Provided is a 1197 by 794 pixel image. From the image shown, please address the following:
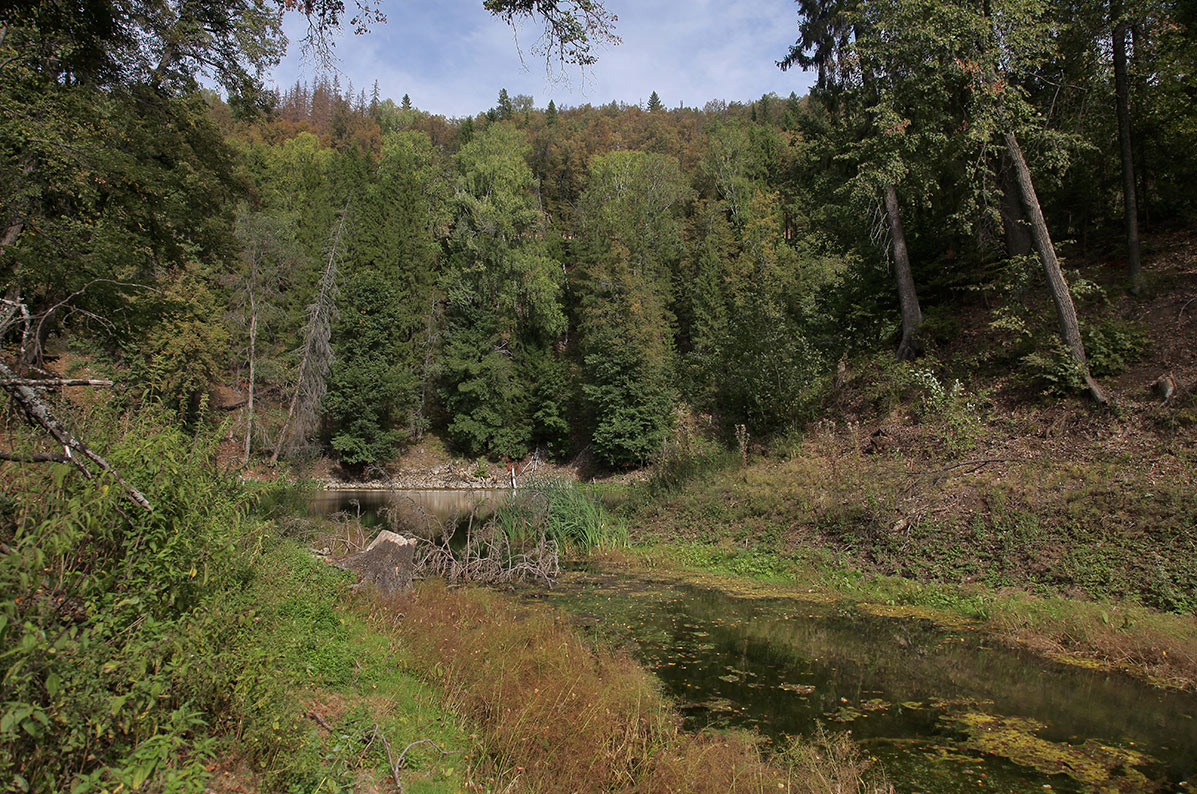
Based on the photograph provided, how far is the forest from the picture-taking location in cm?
364

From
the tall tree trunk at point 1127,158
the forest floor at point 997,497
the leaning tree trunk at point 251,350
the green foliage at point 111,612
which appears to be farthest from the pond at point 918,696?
the leaning tree trunk at point 251,350

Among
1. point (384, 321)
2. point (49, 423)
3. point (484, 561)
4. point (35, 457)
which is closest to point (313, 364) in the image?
point (384, 321)

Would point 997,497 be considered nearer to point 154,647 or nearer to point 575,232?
point 154,647

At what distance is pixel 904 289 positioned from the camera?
1891cm

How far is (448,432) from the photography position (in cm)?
4403

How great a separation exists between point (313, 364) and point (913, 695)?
112 ft

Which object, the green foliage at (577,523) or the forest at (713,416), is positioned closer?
the forest at (713,416)

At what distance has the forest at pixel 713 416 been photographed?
143 inches

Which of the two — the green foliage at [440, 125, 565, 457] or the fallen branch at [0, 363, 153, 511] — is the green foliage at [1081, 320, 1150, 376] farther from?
the green foliage at [440, 125, 565, 457]

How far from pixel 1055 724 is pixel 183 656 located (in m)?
7.66

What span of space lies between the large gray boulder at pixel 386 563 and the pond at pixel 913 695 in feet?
8.71

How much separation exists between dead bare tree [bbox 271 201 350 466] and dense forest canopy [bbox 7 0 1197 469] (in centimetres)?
16

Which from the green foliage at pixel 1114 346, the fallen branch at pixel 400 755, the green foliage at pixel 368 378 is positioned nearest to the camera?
the fallen branch at pixel 400 755

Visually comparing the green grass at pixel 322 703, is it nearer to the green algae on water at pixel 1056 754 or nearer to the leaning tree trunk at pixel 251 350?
the green algae on water at pixel 1056 754
